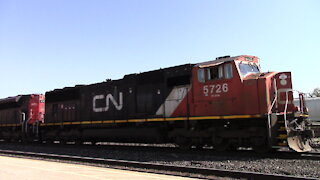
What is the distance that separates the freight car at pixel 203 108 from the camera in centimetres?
1036

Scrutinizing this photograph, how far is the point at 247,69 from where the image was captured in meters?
11.5

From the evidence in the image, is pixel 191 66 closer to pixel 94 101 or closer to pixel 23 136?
pixel 94 101

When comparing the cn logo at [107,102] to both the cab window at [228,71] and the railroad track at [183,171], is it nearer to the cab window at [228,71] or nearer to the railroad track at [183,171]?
the railroad track at [183,171]

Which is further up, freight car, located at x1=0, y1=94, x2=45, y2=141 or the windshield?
the windshield

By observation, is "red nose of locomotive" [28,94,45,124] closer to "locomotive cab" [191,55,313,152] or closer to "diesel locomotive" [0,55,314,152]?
"diesel locomotive" [0,55,314,152]

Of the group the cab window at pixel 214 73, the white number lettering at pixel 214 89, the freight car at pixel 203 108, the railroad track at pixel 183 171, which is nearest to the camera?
the railroad track at pixel 183 171

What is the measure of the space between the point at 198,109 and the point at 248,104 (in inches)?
81.6

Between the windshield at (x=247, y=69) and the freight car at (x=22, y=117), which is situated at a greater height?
the windshield at (x=247, y=69)

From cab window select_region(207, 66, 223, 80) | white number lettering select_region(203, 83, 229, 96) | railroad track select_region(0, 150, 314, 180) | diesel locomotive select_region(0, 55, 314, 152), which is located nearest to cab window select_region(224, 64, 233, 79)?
diesel locomotive select_region(0, 55, 314, 152)

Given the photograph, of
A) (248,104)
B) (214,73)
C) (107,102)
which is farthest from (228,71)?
(107,102)

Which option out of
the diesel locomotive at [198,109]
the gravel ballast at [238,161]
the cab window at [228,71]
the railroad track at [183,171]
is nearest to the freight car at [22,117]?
the diesel locomotive at [198,109]

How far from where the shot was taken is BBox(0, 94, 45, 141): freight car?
20.8 meters

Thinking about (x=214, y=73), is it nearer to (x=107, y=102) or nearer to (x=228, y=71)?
(x=228, y=71)

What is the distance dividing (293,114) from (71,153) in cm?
974
